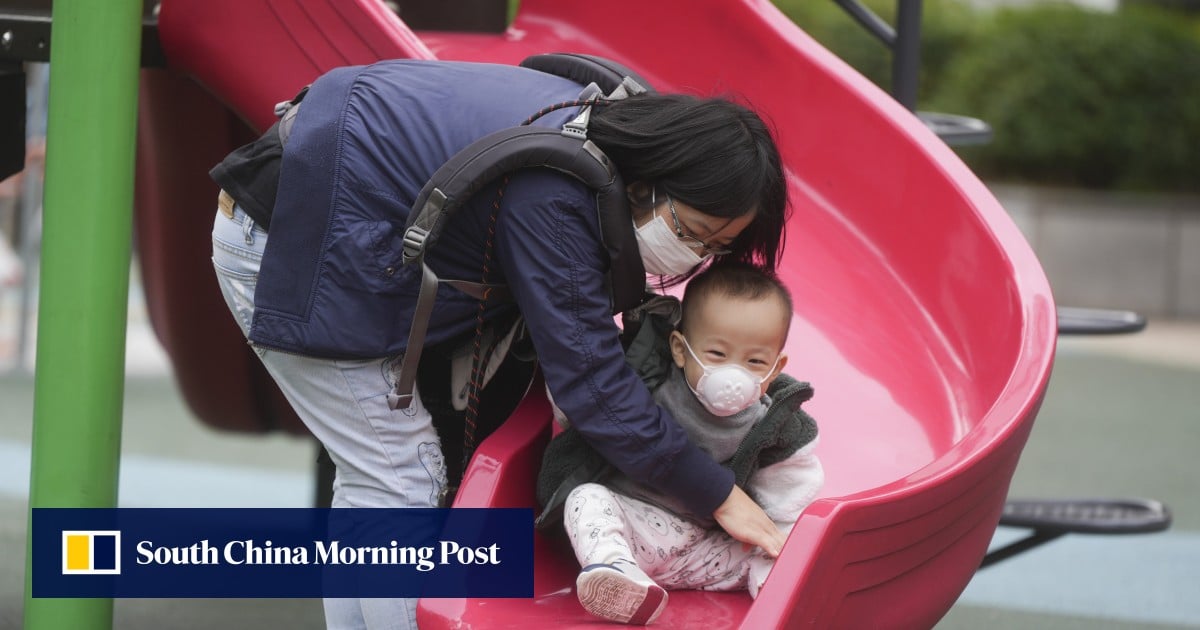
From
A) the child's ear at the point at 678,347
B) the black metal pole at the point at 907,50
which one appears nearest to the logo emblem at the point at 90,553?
the child's ear at the point at 678,347

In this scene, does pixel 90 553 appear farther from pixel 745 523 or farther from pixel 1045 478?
pixel 1045 478

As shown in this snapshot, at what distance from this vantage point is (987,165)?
412 inches

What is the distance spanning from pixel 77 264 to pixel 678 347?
1.08m

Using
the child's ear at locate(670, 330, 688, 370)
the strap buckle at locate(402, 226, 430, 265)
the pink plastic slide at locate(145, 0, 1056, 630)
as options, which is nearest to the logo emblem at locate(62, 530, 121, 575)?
the pink plastic slide at locate(145, 0, 1056, 630)

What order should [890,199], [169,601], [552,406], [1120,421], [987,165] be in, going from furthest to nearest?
[987,165] < [1120,421] < [169,601] < [890,199] < [552,406]

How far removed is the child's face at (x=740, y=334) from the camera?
227 cm

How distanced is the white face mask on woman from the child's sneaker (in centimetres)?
46

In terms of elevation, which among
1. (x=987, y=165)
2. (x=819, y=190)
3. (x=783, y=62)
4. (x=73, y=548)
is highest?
(x=783, y=62)

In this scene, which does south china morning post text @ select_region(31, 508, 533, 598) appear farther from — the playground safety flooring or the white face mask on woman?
the playground safety flooring

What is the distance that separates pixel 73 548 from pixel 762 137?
143cm

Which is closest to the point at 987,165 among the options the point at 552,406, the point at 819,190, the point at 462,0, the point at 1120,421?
the point at 1120,421

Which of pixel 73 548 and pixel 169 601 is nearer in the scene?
pixel 73 548

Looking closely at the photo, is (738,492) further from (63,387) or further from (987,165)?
(987,165)

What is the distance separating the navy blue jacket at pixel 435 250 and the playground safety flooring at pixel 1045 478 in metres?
1.82
